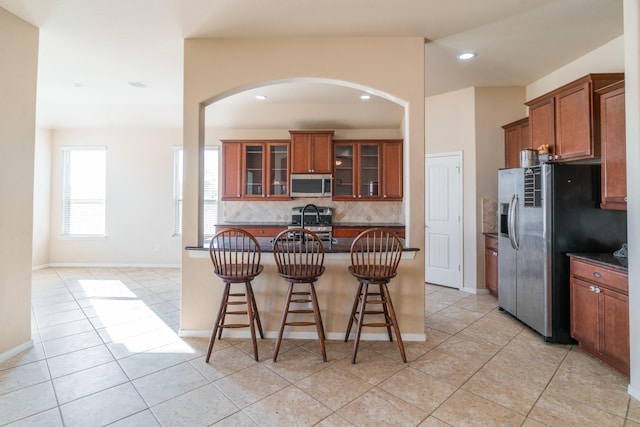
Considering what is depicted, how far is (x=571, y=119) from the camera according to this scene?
9.15ft

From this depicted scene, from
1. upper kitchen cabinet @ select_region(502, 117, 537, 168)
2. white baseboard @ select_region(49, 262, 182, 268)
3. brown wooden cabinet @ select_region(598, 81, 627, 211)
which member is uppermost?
upper kitchen cabinet @ select_region(502, 117, 537, 168)

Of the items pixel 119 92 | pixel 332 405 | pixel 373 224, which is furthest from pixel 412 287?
pixel 119 92

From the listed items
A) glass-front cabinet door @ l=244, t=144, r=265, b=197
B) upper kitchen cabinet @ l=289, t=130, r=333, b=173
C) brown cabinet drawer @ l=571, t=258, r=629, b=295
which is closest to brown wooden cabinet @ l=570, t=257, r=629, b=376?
brown cabinet drawer @ l=571, t=258, r=629, b=295

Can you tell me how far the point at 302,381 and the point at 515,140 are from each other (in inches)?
153

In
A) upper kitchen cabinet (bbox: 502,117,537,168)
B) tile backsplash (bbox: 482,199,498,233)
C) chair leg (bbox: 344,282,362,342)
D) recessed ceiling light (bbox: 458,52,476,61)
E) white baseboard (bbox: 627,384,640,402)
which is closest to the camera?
white baseboard (bbox: 627,384,640,402)

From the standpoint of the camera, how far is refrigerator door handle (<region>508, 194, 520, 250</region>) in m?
3.06

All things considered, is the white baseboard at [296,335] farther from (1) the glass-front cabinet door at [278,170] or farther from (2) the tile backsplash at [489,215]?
(1) the glass-front cabinet door at [278,170]

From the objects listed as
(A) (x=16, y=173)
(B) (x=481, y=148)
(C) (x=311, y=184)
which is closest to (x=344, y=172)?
(C) (x=311, y=184)

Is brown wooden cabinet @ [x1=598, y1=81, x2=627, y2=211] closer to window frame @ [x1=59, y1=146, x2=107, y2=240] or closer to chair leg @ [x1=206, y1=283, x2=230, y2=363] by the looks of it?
chair leg @ [x1=206, y1=283, x2=230, y2=363]

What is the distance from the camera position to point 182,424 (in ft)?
5.51

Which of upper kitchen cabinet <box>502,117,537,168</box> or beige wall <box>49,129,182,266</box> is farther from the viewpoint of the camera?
beige wall <box>49,129,182,266</box>

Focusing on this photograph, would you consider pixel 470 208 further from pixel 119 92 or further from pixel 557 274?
pixel 119 92

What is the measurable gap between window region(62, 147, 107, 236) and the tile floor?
297 cm

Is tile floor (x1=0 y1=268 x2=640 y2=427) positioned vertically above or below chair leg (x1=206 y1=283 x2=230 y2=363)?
below
